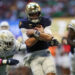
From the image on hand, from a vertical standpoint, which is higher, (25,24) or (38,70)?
→ (25,24)

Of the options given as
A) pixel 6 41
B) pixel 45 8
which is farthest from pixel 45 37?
pixel 45 8

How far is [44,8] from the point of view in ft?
38.9

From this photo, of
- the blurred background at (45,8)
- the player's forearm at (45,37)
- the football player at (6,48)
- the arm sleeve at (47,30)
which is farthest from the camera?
the blurred background at (45,8)

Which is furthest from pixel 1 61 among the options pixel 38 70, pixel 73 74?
pixel 73 74

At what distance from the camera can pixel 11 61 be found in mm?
4062

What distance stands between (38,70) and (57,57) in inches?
A: 207

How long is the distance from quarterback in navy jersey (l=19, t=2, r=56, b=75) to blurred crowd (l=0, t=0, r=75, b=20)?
22.1 ft

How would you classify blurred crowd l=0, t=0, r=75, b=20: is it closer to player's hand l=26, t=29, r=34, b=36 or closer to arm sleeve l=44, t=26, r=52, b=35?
arm sleeve l=44, t=26, r=52, b=35

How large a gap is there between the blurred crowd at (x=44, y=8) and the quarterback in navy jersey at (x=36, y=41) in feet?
22.1

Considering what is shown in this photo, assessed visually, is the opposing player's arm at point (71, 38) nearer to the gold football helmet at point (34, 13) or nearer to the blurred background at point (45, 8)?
the gold football helmet at point (34, 13)

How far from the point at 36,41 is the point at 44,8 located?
754 centimetres

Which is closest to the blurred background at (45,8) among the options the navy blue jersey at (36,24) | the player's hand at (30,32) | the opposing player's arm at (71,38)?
the opposing player's arm at (71,38)

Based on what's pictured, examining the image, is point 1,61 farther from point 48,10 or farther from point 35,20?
point 48,10

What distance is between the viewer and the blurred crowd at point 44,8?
11.5 metres
